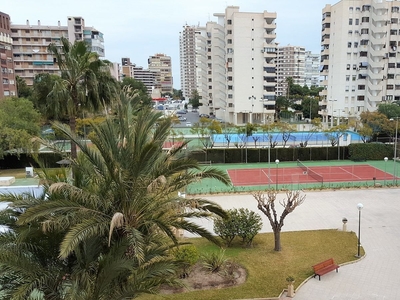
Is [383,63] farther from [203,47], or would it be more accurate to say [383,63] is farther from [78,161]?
[78,161]

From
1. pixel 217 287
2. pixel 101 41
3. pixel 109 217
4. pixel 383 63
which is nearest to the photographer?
pixel 109 217

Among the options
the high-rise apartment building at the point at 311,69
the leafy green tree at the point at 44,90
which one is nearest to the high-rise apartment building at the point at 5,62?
the leafy green tree at the point at 44,90

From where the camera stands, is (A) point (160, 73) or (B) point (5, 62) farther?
(A) point (160, 73)

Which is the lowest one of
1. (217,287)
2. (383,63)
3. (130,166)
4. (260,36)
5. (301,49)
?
(217,287)

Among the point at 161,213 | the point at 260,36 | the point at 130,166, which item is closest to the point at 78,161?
the point at 130,166

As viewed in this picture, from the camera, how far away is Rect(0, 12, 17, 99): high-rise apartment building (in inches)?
1899

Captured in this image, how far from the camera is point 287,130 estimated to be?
3669 centimetres

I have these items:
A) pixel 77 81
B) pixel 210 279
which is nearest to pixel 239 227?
pixel 210 279

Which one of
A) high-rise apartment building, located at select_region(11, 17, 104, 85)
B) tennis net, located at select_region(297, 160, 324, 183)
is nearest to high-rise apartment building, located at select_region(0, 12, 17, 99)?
high-rise apartment building, located at select_region(11, 17, 104, 85)

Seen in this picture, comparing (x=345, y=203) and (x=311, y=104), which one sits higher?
(x=311, y=104)

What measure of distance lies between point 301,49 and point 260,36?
103 metres

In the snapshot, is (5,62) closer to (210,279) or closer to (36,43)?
(36,43)

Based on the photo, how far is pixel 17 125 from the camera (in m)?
28.0

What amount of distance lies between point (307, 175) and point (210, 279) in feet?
56.0
